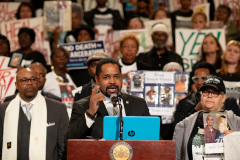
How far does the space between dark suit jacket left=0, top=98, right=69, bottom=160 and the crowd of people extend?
0.01 m

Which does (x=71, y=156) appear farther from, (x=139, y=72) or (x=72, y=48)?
(x=72, y=48)

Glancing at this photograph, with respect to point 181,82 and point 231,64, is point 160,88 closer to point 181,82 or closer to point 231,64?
point 181,82

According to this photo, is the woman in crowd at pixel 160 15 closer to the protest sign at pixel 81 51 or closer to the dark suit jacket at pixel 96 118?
the protest sign at pixel 81 51

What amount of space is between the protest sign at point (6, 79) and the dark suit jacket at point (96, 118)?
2778 millimetres

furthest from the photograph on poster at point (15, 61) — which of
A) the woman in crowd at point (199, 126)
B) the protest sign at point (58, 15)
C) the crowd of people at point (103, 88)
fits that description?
the woman in crowd at point (199, 126)

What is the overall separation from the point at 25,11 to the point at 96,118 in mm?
6263

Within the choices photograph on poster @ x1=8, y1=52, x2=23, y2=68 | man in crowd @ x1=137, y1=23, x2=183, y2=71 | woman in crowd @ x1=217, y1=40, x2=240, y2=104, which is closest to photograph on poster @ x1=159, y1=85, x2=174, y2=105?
woman in crowd @ x1=217, y1=40, x2=240, y2=104

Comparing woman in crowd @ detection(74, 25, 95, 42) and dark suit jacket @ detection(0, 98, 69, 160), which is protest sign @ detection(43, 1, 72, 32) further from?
dark suit jacket @ detection(0, 98, 69, 160)

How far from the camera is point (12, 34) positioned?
9648 millimetres

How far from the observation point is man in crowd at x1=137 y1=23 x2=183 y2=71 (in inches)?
302

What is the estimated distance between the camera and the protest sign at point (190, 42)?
8477mm

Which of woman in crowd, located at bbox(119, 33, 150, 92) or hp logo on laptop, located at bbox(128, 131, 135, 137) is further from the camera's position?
woman in crowd, located at bbox(119, 33, 150, 92)

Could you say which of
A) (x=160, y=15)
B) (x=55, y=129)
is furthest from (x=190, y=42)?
(x=55, y=129)

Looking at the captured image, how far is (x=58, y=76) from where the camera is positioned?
747cm
